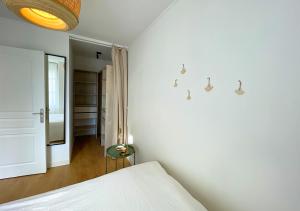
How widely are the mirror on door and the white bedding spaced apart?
5.75 feet

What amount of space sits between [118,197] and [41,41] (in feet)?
8.62

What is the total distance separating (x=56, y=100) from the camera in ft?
7.94

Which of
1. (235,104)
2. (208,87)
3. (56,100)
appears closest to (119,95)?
(56,100)

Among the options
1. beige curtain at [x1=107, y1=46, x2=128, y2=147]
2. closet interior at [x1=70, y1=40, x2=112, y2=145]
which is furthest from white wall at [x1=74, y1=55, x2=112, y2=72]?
beige curtain at [x1=107, y1=46, x2=128, y2=147]

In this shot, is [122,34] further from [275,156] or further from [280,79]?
[275,156]

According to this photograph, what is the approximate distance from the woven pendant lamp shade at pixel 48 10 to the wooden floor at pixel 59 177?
2.06 meters

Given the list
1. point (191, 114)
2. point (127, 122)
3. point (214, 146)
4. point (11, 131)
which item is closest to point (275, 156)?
point (214, 146)

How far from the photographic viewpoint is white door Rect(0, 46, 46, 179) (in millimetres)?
1965

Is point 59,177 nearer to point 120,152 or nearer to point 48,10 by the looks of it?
point 120,152

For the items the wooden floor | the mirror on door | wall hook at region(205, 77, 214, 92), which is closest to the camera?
wall hook at region(205, 77, 214, 92)

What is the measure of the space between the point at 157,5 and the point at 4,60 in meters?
2.25

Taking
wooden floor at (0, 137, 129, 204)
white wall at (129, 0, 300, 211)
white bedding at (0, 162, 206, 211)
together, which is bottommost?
wooden floor at (0, 137, 129, 204)

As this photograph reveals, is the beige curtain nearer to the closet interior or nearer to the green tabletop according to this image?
the green tabletop

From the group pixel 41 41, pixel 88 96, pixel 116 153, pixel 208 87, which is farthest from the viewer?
pixel 88 96
